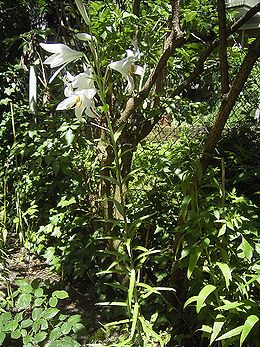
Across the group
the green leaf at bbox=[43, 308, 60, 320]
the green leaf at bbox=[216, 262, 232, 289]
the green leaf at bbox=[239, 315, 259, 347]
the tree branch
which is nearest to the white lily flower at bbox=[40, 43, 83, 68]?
the tree branch

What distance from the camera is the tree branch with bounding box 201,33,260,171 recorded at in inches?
68.9

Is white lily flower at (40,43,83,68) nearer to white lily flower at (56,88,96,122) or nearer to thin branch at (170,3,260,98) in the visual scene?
white lily flower at (56,88,96,122)

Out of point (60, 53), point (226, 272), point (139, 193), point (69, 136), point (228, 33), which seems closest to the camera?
point (60, 53)

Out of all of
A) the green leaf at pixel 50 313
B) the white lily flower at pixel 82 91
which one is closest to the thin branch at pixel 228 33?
the white lily flower at pixel 82 91

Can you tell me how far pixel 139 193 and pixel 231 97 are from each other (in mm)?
1148

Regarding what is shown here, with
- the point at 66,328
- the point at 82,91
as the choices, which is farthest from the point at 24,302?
the point at 82,91

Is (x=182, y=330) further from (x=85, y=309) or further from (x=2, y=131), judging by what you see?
(x=2, y=131)

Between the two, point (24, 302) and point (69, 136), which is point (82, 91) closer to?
point (69, 136)

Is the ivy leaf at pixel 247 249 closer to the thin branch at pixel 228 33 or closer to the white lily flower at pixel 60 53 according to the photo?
the white lily flower at pixel 60 53

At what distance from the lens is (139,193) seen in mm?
2791

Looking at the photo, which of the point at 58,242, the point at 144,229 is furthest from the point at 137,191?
the point at 58,242

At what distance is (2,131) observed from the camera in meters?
3.91

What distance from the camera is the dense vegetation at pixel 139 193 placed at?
1612 millimetres

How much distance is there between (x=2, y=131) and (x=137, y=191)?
1.77 metres
